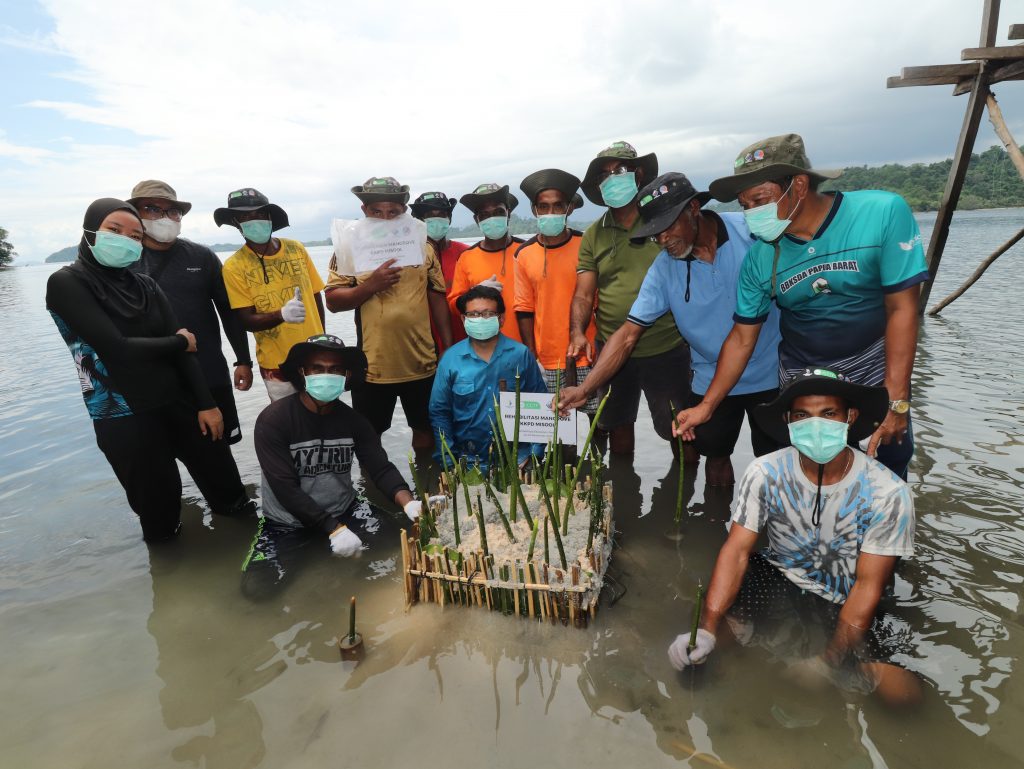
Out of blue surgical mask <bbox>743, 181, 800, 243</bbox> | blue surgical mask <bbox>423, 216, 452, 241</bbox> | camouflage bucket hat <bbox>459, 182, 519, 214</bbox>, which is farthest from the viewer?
blue surgical mask <bbox>423, 216, 452, 241</bbox>

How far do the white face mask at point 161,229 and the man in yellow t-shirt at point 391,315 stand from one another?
3.84 feet

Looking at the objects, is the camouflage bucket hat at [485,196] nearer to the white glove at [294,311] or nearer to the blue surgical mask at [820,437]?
the white glove at [294,311]

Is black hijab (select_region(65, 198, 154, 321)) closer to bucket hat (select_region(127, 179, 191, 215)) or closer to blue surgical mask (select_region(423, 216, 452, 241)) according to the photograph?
bucket hat (select_region(127, 179, 191, 215))

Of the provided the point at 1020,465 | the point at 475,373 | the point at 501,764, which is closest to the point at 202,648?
the point at 501,764

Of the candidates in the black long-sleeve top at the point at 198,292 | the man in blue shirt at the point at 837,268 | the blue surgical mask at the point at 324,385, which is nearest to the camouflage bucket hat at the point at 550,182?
the man in blue shirt at the point at 837,268

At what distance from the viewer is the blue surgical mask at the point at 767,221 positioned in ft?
8.89

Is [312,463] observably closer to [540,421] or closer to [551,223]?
[540,421]

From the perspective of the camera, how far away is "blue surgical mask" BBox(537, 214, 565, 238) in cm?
423

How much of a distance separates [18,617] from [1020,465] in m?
7.87

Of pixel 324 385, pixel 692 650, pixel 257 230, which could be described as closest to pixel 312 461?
pixel 324 385

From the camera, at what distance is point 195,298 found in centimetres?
427

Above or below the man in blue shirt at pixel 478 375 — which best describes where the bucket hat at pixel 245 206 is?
above

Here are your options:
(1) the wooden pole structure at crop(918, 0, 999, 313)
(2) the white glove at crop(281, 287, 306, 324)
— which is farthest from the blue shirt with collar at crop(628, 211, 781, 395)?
(1) the wooden pole structure at crop(918, 0, 999, 313)

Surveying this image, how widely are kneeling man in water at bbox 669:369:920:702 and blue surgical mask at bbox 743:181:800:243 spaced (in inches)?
31.4
